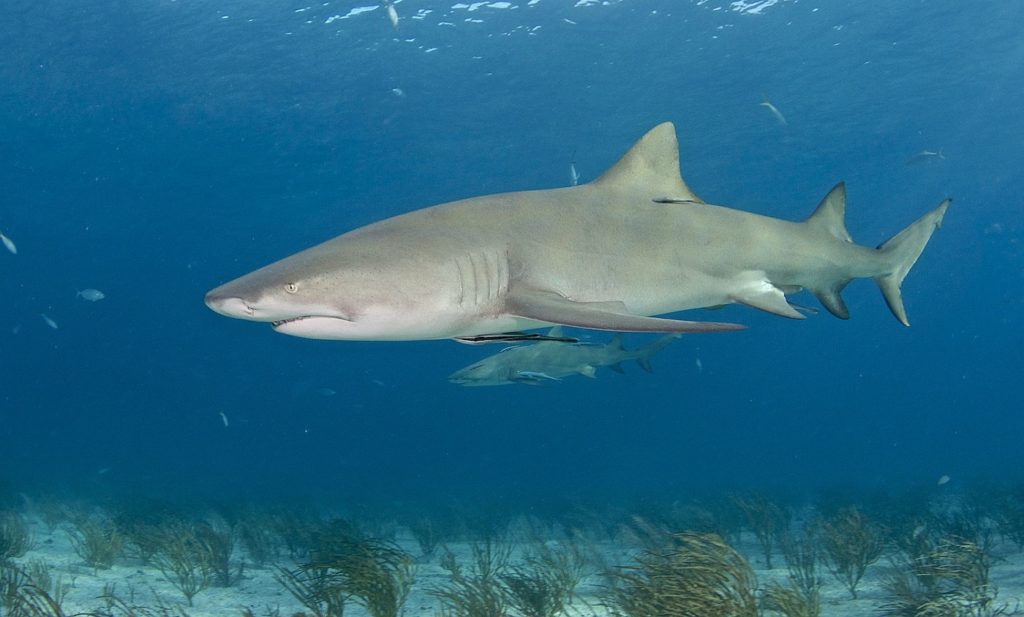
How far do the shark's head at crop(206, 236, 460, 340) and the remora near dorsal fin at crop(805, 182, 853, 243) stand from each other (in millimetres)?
3605

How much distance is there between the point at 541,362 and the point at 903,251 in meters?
7.69

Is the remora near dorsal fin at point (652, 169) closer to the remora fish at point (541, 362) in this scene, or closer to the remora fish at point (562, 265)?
the remora fish at point (562, 265)

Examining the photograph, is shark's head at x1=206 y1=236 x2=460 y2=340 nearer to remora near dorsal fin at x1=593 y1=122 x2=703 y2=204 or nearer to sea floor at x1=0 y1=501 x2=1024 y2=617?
remora near dorsal fin at x1=593 y1=122 x2=703 y2=204

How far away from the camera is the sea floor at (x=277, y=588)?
679 cm

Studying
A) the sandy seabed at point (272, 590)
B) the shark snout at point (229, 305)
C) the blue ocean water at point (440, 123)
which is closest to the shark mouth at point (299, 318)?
the shark snout at point (229, 305)

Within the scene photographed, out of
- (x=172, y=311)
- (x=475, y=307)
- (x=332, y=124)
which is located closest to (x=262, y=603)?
(x=475, y=307)

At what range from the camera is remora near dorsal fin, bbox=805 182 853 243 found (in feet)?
18.5

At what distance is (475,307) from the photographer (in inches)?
150

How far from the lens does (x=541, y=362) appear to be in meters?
13.1

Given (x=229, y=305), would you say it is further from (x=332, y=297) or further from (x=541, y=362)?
(x=541, y=362)

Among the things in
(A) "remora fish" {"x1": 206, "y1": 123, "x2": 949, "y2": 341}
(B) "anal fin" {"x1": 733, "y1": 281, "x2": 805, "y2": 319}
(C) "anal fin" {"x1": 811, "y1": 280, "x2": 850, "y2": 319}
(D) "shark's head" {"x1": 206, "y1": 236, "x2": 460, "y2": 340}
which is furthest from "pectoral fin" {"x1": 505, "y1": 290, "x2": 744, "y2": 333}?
(C) "anal fin" {"x1": 811, "y1": 280, "x2": 850, "y2": 319}

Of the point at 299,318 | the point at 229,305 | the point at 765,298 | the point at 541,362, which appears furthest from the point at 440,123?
the point at 229,305

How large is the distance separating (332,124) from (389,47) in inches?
225

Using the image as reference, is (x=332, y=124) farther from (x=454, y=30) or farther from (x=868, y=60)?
(x=868, y=60)
